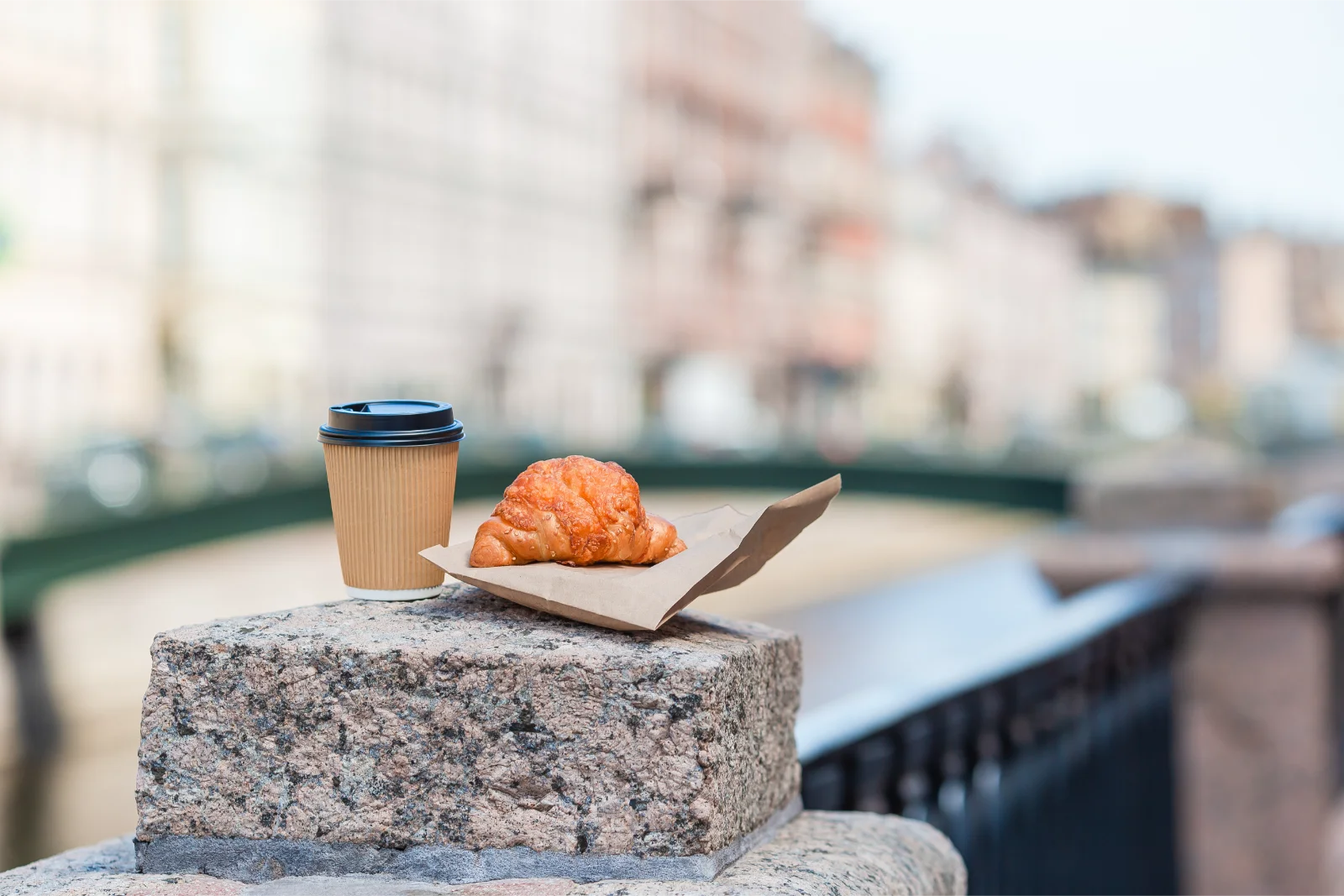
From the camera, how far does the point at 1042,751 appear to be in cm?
243

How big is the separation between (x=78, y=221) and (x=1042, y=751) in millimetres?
29255

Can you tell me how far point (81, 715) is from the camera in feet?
36.7

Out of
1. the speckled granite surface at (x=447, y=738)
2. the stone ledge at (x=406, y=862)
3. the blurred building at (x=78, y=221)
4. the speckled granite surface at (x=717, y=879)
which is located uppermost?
the blurred building at (x=78, y=221)

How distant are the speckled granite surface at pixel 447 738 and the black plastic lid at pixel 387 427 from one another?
8.1 inches

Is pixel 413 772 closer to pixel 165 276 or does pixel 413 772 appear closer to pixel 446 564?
pixel 446 564

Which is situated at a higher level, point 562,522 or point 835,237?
point 835,237

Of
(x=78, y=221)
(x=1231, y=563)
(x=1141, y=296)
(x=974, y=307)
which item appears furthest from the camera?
(x=1141, y=296)

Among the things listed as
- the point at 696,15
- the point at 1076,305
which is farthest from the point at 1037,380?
the point at 696,15

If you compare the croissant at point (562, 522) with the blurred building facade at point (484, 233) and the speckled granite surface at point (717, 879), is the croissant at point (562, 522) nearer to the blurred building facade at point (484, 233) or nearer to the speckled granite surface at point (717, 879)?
the speckled granite surface at point (717, 879)

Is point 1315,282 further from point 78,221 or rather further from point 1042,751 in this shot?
point 1042,751

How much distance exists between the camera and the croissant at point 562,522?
1321mm

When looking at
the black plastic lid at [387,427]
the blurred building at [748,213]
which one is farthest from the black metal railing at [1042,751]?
the blurred building at [748,213]

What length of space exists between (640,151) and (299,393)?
17.5m

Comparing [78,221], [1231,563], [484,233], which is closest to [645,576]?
[1231,563]
